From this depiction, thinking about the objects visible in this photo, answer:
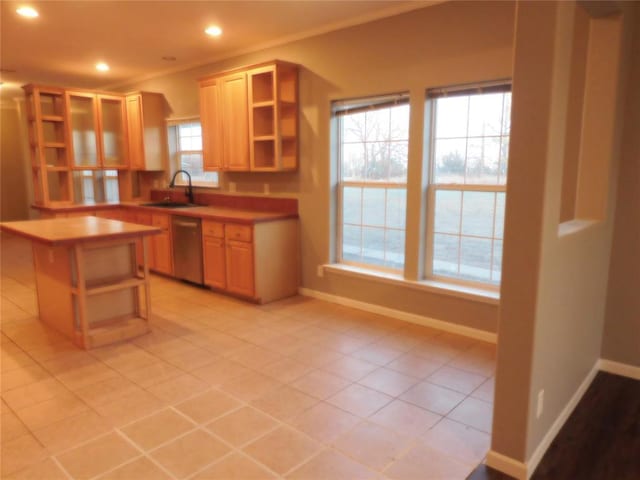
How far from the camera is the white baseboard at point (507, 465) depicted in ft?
6.36

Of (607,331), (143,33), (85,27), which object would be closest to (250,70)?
(143,33)

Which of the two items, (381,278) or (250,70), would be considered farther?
(250,70)

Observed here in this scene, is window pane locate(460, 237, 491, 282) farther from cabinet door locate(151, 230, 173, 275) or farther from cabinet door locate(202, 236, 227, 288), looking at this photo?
cabinet door locate(151, 230, 173, 275)

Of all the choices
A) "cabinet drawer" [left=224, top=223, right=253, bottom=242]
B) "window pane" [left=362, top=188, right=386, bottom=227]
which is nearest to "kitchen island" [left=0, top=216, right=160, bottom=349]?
"cabinet drawer" [left=224, top=223, right=253, bottom=242]

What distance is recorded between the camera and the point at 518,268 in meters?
1.82

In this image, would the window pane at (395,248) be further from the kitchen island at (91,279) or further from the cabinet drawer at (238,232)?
the kitchen island at (91,279)

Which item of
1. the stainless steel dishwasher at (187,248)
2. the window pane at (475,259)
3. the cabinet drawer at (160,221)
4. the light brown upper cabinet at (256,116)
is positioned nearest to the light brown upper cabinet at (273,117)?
the light brown upper cabinet at (256,116)

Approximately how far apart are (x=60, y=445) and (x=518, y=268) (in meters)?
2.28

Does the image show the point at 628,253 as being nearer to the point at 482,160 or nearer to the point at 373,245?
the point at 482,160

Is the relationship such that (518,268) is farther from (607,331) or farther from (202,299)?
(202,299)

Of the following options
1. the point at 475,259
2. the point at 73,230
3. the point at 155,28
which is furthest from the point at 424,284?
the point at 155,28

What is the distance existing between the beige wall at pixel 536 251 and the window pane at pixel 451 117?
148 cm

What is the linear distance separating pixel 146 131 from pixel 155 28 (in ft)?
6.95

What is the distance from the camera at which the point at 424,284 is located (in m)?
3.75
